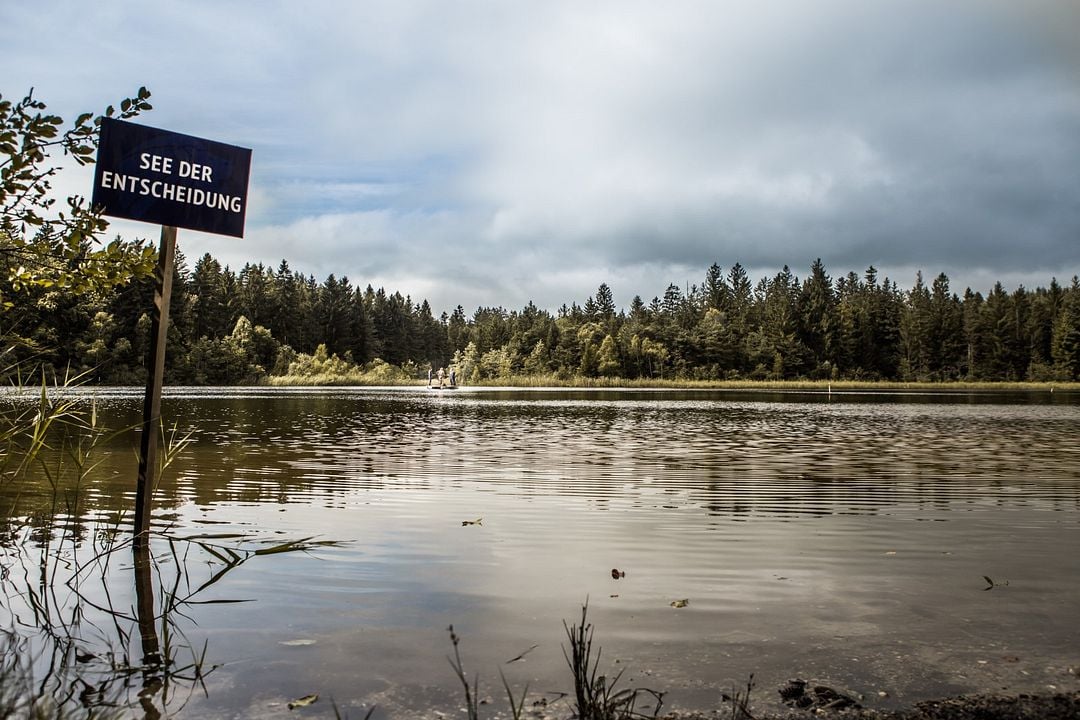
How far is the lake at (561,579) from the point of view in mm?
4566

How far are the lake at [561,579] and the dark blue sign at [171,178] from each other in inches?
125

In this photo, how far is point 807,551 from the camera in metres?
8.16

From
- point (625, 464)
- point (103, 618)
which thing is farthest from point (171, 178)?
point (625, 464)

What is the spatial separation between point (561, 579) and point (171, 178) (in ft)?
17.3

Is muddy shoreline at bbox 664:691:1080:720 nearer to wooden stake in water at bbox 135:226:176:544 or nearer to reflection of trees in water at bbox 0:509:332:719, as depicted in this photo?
reflection of trees in water at bbox 0:509:332:719

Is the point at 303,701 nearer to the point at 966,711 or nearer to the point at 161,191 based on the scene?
the point at 966,711

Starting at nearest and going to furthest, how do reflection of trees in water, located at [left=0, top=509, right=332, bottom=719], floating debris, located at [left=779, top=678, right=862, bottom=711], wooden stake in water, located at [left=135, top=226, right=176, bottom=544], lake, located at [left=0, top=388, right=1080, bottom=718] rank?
1. floating debris, located at [left=779, top=678, right=862, bottom=711]
2. reflection of trees in water, located at [left=0, top=509, right=332, bottom=719]
3. lake, located at [left=0, top=388, right=1080, bottom=718]
4. wooden stake in water, located at [left=135, top=226, right=176, bottom=544]

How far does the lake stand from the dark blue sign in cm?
→ 317

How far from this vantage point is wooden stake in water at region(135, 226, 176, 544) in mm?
7031

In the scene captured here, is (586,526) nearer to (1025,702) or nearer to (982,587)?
(982,587)

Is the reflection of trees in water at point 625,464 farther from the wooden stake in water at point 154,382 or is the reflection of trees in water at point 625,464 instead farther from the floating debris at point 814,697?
the floating debris at point 814,697

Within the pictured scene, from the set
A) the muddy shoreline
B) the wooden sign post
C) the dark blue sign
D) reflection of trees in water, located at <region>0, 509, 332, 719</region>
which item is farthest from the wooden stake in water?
the muddy shoreline

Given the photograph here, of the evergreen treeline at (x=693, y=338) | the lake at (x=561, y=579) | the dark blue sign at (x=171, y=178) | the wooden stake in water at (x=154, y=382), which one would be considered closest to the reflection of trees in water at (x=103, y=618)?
the lake at (x=561, y=579)

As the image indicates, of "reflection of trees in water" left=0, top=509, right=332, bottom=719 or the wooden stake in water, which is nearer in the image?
"reflection of trees in water" left=0, top=509, right=332, bottom=719
